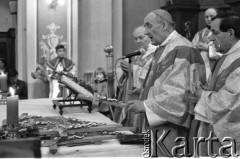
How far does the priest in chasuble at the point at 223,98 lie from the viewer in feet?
9.25

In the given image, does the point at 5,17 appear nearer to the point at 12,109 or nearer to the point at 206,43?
the point at 206,43

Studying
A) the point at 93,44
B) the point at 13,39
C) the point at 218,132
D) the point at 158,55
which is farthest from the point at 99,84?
the point at 13,39

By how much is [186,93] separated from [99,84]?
3.62 m

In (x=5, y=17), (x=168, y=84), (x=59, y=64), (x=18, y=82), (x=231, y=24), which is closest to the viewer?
(x=231, y=24)

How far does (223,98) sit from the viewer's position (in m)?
2.82

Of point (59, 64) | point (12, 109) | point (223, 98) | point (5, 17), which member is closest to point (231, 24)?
point (223, 98)

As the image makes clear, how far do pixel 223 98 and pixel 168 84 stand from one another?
0.49m

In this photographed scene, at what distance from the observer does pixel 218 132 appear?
2.90 metres

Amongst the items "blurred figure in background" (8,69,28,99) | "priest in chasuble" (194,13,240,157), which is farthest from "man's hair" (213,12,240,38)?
"blurred figure in background" (8,69,28,99)

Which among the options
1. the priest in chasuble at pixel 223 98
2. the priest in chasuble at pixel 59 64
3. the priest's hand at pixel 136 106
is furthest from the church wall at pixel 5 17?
the priest in chasuble at pixel 223 98

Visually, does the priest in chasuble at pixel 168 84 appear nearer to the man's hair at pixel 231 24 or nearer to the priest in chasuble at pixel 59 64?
the man's hair at pixel 231 24

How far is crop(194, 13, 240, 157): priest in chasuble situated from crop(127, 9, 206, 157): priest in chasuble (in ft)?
0.45

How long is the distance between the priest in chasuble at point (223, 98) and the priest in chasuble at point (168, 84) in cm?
14

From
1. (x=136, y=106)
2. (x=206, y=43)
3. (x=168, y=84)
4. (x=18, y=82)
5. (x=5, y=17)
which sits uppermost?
(x=5, y=17)
